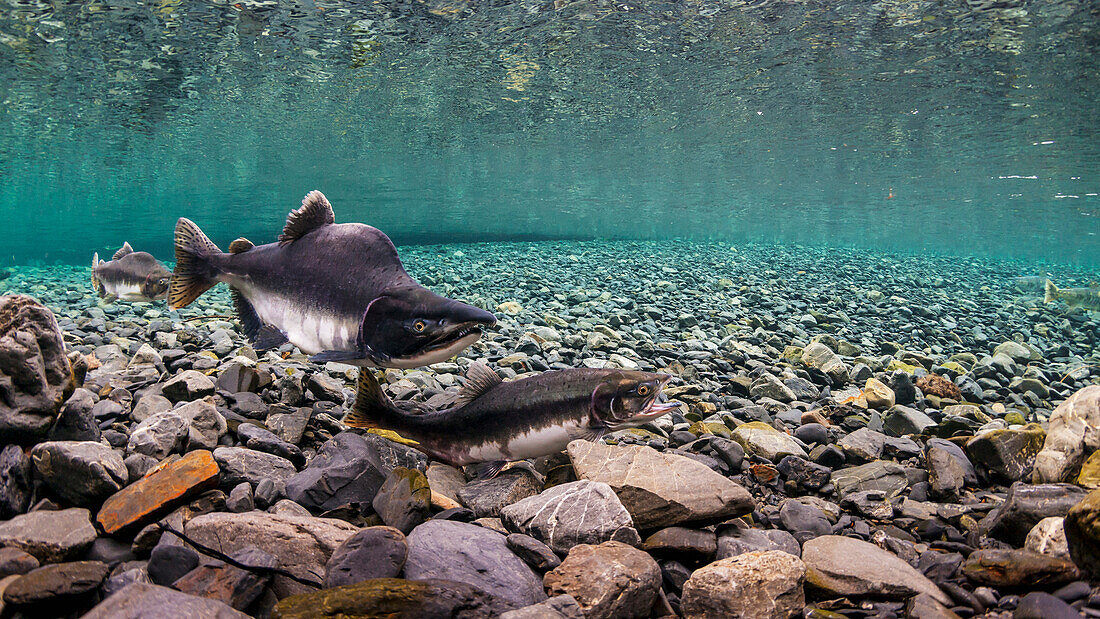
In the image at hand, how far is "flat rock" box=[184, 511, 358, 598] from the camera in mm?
2104

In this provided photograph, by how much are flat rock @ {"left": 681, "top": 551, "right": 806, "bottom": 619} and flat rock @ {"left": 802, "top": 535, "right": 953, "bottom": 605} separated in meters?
0.23

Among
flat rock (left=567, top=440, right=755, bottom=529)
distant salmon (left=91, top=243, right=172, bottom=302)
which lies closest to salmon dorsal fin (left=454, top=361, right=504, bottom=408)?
flat rock (left=567, top=440, right=755, bottom=529)

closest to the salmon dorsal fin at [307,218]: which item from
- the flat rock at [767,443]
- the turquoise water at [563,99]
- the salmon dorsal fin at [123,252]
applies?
the flat rock at [767,443]

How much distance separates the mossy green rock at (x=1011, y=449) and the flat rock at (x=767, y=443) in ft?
3.71

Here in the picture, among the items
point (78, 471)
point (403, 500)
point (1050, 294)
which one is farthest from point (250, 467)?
point (1050, 294)

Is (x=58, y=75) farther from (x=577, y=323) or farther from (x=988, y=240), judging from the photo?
(x=988, y=240)

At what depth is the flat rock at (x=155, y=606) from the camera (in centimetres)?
151

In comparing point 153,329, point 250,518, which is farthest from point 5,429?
point 153,329

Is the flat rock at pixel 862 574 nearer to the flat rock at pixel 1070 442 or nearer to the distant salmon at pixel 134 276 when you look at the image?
the flat rock at pixel 1070 442

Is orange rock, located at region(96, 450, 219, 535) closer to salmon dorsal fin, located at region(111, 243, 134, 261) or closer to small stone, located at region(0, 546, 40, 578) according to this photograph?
small stone, located at region(0, 546, 40, 578)

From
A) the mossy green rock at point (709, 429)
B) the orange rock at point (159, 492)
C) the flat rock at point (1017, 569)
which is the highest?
the orange rock at point (159, 492)

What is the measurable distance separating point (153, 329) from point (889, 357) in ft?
32.3

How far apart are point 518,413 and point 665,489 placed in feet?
2.66

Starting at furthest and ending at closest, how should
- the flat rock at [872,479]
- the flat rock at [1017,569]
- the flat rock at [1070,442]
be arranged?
the flat rock at [872,479], the flat rock at [1070,442], the flat rock at [1017,569]
